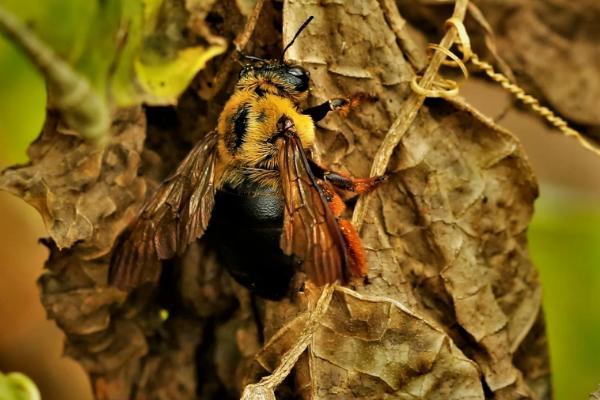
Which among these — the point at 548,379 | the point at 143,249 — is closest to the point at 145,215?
the point at 143,249

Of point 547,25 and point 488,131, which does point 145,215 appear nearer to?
point 488,131

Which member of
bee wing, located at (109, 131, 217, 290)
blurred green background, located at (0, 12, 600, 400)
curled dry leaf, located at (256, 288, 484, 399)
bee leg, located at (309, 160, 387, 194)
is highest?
bee leg, located at (309, 160, 387, 194)

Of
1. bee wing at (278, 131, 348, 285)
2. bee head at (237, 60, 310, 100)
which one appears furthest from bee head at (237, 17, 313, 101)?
bee wing at (278, 131, 348, 285)

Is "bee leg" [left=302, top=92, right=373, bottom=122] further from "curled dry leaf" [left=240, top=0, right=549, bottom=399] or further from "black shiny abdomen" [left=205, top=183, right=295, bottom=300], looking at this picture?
"black shiny abdomen" [left=205, top=183, right=295, bottom=300]

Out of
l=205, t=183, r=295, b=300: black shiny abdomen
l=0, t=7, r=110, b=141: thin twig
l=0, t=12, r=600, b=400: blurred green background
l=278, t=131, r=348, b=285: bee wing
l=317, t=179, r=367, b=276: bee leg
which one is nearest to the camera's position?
l=0, t=7, r=110, b=141: thin twig

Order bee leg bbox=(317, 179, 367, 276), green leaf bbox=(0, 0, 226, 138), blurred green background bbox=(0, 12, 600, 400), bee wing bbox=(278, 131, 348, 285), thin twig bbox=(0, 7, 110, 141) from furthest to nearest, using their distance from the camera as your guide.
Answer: blurred green background bbox=(0, 12, 600, 400), green leaf bbox=(0, 0, 226, 138), bee leg bbox=(317, 179, 367, 276), bee wing bbox=(278, 131, 348, 285), thin twig bbox=(0, 7, 110, 141)
